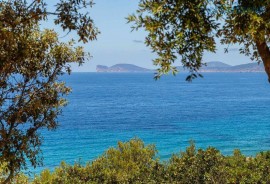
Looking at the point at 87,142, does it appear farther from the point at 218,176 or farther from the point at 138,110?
the point at 218,176

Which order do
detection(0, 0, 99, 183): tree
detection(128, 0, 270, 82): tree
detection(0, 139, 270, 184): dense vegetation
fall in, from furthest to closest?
1. detection(0, 139, 270, 184): dense vegetation
2. detection(0, 0, 99, 183): tree
3. detection(128, 0, 270, 82): tree

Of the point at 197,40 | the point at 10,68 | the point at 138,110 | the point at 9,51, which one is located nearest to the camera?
the point at 197,40

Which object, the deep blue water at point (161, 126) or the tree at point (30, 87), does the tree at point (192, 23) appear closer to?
the tree at point (30, 87)

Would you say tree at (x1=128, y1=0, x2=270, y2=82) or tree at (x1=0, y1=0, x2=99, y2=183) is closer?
tree at (x1=128, y1=0, x2=270, y2=82)

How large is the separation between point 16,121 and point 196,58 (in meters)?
8.93

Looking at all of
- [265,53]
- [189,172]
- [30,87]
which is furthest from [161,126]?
[265,53]

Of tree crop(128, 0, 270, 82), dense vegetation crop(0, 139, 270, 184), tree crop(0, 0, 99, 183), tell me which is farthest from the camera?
dense vegetation crop(0, 139, 270, 184)

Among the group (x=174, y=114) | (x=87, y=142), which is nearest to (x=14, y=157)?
(x=87, y=142)

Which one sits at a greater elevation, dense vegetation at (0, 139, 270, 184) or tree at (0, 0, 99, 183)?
tree at (0, 0, 99, 183)

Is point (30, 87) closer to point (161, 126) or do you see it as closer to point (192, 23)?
point (192, 23)

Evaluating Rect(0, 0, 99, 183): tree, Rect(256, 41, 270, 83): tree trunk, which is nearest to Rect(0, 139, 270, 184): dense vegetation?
Rect(0, 0, 99, 183): tree

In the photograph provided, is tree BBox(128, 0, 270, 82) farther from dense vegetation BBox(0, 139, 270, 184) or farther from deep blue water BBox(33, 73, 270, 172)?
deep blue water BBox(33, 73, 270, 172)

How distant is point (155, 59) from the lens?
312 inches

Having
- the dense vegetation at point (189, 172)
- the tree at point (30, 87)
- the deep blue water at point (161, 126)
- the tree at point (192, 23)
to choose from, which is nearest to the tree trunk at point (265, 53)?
the tree at point (192, 23)
